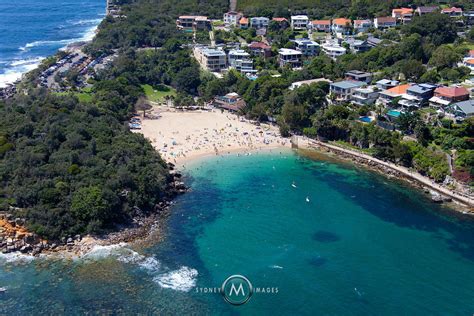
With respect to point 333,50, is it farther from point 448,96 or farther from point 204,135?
point 204,135

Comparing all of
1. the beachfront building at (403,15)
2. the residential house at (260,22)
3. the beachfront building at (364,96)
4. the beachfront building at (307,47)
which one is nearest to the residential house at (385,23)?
the beachfront building at (403,15)

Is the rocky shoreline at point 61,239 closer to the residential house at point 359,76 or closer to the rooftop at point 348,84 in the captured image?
the rooftop at point 348,84

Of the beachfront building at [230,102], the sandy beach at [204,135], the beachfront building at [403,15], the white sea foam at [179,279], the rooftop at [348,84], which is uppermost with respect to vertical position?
the beachfront building at [403,15]

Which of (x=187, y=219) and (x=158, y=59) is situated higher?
(x=158, y=59)

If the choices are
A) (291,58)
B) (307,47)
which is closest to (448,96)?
(291,58)

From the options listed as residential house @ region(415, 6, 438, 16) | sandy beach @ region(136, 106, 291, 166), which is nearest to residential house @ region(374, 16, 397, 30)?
residential house @ region(415, 6, 438, 16)

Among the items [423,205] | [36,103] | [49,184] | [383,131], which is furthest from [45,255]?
[383,131]

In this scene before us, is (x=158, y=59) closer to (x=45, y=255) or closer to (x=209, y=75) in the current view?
(x=209, y=75)

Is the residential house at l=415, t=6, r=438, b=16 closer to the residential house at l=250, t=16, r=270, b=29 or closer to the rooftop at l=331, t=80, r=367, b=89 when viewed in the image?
the residential house at l=250, t=16, r=270, b=29
